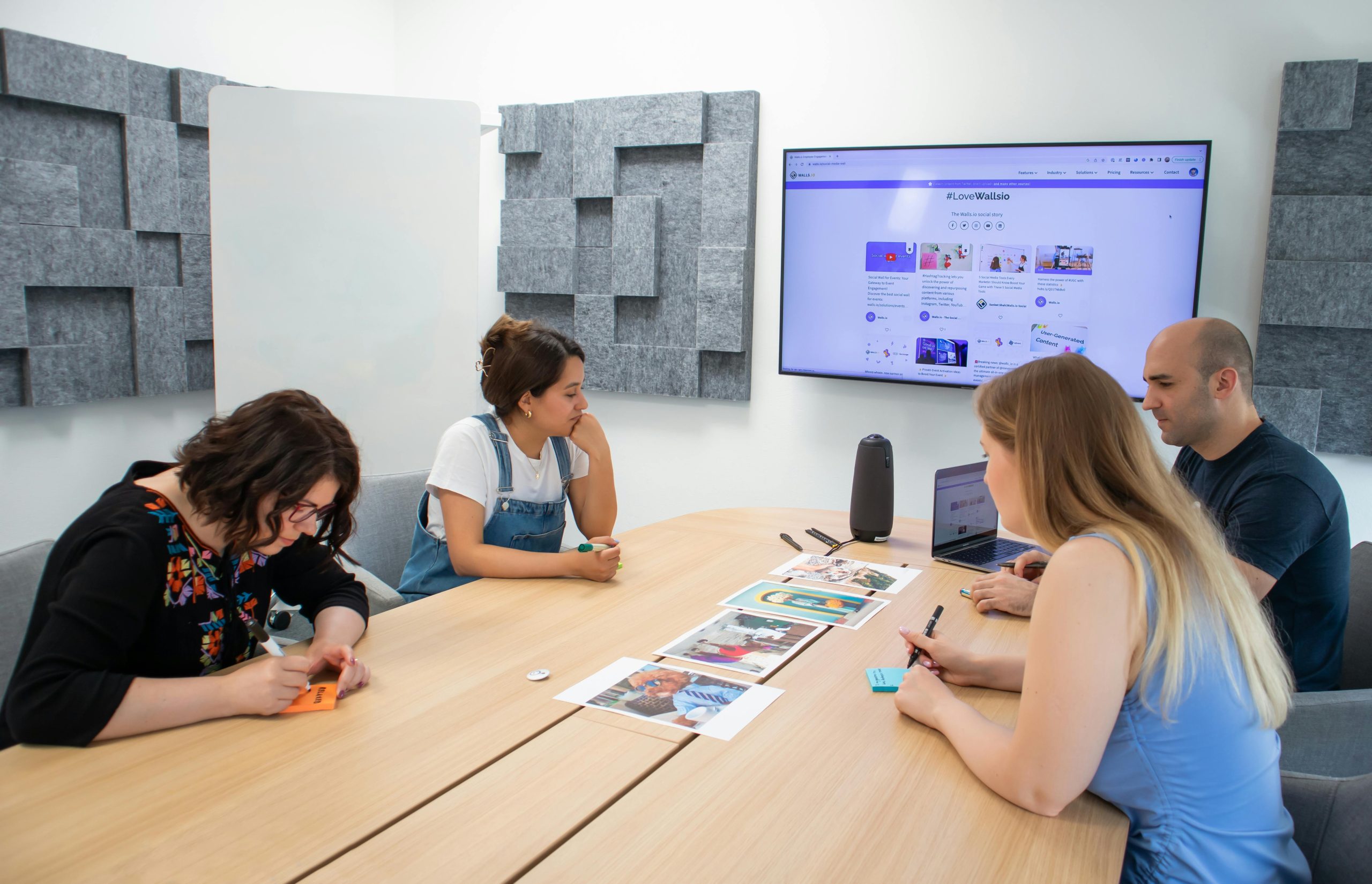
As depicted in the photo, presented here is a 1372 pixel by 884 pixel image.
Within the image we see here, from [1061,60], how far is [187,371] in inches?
127

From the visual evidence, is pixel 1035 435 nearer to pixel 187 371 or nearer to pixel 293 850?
pixel 293 850

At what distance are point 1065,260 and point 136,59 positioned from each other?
10.5 feet

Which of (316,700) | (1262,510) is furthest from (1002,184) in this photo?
(316,700)

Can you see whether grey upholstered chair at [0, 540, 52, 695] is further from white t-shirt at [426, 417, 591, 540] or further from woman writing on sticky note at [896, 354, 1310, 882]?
woman writing on sticky note at [896, 354, 1310, 882]

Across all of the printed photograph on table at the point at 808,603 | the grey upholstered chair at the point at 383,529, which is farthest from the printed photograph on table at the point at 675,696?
the grey upholstered chair at the point at 383,529

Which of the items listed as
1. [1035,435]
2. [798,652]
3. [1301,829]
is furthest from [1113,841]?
[798,652]

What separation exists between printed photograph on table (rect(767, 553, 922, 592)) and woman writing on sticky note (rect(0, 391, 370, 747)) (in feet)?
3.26

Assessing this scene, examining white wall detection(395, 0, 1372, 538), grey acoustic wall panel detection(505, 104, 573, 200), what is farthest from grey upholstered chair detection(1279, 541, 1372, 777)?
grey acoustic wall panel detection(505, 104, 573, 200)

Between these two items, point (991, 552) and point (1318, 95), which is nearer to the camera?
point (991, 552)

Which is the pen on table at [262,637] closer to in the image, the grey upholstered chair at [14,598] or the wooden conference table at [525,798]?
the wooden conference table at [525,798]

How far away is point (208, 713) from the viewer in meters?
1.28

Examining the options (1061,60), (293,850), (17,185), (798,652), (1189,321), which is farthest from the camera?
(1061,60)

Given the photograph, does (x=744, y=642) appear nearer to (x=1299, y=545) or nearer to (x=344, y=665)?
(x=344, y=665)

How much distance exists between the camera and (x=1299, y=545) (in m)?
1.82
